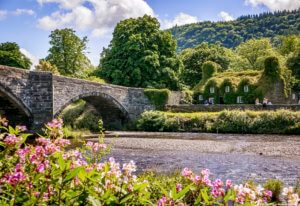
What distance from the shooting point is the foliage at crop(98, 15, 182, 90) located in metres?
47.0

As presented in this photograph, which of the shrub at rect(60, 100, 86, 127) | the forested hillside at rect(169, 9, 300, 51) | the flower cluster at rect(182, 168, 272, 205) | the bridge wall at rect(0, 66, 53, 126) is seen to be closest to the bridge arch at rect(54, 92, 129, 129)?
the shrub at rect(60, 100, 86, 127)

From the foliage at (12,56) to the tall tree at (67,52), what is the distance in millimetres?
4170

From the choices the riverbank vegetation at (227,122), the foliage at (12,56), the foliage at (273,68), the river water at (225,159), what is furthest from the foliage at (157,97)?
the foliage at (12,56)

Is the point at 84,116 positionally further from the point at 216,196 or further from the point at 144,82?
the point at 216,196

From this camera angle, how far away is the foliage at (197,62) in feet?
222

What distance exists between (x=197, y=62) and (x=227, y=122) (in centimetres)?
3802

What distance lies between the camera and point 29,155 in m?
3.71

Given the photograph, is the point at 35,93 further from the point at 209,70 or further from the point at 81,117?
the point at 209,70

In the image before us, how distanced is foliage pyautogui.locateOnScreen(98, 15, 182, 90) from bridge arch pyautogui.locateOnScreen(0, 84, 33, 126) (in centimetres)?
2304

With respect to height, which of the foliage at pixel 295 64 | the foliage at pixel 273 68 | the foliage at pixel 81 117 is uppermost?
the foliage at pixel 295 64

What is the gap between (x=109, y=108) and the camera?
119ft

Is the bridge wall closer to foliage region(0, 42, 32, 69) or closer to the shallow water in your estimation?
the shallow water

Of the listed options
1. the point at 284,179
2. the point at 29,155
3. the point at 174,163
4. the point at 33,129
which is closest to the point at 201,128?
the point at 33,129

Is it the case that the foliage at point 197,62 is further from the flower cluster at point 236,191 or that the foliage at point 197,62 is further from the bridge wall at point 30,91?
the flower cluster at point 236,191
